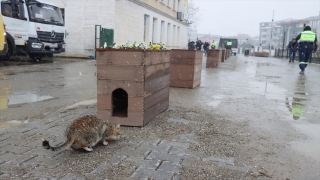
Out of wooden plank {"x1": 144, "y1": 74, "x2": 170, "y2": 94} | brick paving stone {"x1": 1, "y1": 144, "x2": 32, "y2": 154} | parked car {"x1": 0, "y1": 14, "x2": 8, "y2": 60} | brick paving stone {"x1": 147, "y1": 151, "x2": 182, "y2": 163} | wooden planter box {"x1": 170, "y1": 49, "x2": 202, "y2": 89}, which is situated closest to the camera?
brick paving stone {"x1": 147, "y1": 151, "x2": 182, "y2": 163}

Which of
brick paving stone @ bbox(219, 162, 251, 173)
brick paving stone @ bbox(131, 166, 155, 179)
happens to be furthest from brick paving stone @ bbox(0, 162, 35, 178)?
brick paving stone @ bbox(219, 162, 251, 173)

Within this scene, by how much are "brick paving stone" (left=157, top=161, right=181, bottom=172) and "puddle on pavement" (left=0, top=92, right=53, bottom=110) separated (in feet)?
12.6

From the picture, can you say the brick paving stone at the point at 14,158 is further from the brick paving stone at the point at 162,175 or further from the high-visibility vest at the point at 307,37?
the high-visibility vest at the point at 307,37

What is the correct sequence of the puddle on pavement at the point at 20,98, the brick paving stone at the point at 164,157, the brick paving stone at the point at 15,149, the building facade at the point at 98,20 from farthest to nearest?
1. the building facade at the point at 98,20
2. the puddle on pavement at the point at 20,98
3. the brick paving stone at the point at 15,149
4. the brick paving stone at the point at 164,157

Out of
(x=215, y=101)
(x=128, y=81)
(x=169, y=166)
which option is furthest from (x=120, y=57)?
(x=215, y=101)

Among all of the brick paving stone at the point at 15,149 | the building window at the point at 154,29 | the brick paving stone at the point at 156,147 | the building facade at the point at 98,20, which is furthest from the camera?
the building window at the point at 154,29

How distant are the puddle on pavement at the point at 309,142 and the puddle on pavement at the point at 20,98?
16.4ft

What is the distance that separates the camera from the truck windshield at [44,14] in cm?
1436

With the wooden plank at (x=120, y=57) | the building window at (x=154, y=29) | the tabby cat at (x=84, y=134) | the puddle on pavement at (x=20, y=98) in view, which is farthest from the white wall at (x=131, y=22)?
the tabby cat at (x=84, y=134)

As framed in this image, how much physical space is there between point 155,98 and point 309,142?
7.51 ft

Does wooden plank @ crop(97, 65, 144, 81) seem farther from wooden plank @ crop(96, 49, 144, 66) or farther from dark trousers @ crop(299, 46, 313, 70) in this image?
dark trousers @ crop(299, 46, 313, 70)

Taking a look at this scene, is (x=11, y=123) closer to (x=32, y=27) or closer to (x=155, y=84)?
(x=155, y=84)

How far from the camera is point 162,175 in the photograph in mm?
2811

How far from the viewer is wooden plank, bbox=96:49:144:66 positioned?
4.10 metres
